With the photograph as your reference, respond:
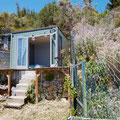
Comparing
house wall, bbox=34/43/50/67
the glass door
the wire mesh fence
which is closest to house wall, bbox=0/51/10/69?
the glass door

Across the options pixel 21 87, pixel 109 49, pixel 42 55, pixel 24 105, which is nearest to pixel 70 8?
pixel 42 55

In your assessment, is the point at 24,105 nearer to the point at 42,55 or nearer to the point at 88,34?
the point at 88,34

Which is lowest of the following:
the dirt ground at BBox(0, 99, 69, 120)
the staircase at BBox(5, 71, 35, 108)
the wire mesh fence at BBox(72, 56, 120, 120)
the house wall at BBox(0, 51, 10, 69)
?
the dirt ground at BBox(0, 99, 69, 120)

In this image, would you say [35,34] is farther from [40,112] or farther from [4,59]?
[40,112]

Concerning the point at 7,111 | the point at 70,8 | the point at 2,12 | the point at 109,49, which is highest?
the point at 2,12

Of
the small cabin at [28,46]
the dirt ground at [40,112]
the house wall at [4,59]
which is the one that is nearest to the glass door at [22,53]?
the small cabin at [28,46]

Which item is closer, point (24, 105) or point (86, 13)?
point (24, 105)

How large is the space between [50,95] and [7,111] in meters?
1.90

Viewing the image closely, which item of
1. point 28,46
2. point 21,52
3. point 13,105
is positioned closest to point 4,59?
point 21,52

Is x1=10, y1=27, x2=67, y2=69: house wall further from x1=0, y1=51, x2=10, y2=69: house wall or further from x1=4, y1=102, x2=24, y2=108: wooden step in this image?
x1=4, y1=102, x2=24, y2=108: wooden step

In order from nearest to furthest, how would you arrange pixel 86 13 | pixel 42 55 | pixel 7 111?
pixel 7 111 < pixel 42 55 < pixel 86 13

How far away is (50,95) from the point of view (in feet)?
18.2

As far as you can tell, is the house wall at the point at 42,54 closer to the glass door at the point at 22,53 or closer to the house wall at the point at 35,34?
the house wall at the point at 35,34

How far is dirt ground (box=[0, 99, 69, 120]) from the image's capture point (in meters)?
3.85
